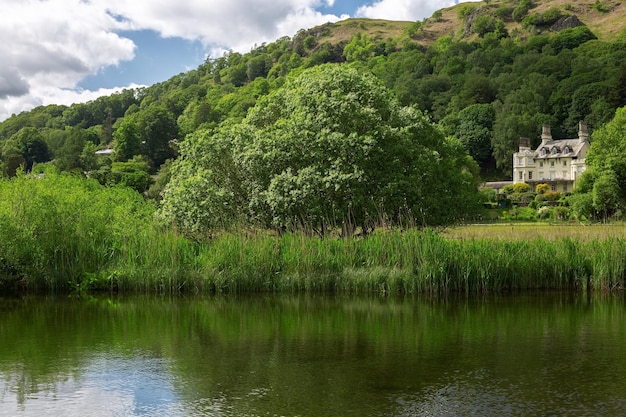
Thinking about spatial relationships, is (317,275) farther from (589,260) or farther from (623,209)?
(623,209)

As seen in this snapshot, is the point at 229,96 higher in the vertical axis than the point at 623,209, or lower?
higher

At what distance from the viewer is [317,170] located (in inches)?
940

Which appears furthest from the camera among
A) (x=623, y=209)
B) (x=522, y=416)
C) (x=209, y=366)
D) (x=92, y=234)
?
(x=623, y=209)

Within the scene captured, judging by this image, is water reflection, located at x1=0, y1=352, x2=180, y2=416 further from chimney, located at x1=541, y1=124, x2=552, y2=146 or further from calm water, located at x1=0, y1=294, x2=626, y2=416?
chimney, located at x1=541, y1=124, x2=552, y2=146

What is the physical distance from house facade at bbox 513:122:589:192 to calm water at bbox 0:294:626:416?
97892 mm

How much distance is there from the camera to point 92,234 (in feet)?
71.6

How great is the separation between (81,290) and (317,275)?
7.09 m

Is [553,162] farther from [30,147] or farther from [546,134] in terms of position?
[30,147]

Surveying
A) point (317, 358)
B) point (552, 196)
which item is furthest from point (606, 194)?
point (317, 358)

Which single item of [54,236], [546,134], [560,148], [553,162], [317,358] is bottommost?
[317,358]

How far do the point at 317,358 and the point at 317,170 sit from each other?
1264 cm

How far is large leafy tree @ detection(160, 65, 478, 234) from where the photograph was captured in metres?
23.5

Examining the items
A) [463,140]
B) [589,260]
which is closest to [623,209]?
[589,260]

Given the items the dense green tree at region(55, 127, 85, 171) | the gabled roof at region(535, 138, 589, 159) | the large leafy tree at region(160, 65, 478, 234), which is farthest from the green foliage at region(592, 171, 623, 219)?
the dense green tree at region(55, 127, 85, 171)
